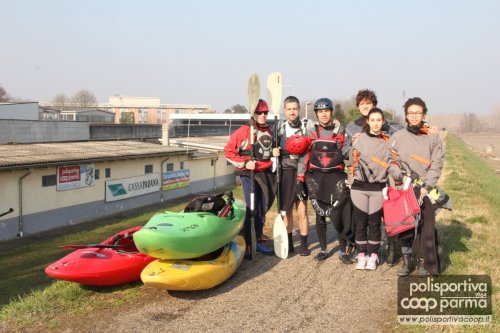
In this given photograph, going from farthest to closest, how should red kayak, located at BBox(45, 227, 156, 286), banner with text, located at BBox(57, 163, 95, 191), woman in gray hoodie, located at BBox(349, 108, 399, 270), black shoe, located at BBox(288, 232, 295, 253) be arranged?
banner with text, located at BBox(57, 163, 95, 191) < black shoe, located at BBox(288, 232, 295, 253) < woman in gray hoodie, located at BBox(349, 108, 399, 270) < red kayak, located at BBox(45, 227, 156, 286)

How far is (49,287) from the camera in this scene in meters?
6.05

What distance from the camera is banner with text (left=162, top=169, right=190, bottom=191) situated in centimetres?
2753

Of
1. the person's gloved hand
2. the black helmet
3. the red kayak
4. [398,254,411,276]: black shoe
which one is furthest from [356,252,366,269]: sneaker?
the red kayak

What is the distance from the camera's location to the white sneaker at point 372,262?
6.51 m

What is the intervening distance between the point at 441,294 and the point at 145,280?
351cm

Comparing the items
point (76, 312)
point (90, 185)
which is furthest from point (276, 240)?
point (90, 185)

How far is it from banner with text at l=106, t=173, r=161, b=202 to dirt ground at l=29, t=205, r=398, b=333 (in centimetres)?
1746

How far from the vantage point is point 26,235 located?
1784 centimetres

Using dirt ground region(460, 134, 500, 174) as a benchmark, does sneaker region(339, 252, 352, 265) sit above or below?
above

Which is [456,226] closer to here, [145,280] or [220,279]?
[220,279]

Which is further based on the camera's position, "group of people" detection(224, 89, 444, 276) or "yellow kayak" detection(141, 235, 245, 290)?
"group of people" detection(224, 89, 444, 276)

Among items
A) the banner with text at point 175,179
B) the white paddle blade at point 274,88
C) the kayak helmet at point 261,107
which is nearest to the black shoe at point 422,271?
the kayak helmet at point 261,107

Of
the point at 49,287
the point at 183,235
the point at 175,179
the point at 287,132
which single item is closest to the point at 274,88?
the point at 287,132

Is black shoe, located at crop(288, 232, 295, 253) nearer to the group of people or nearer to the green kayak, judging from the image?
the group of people
